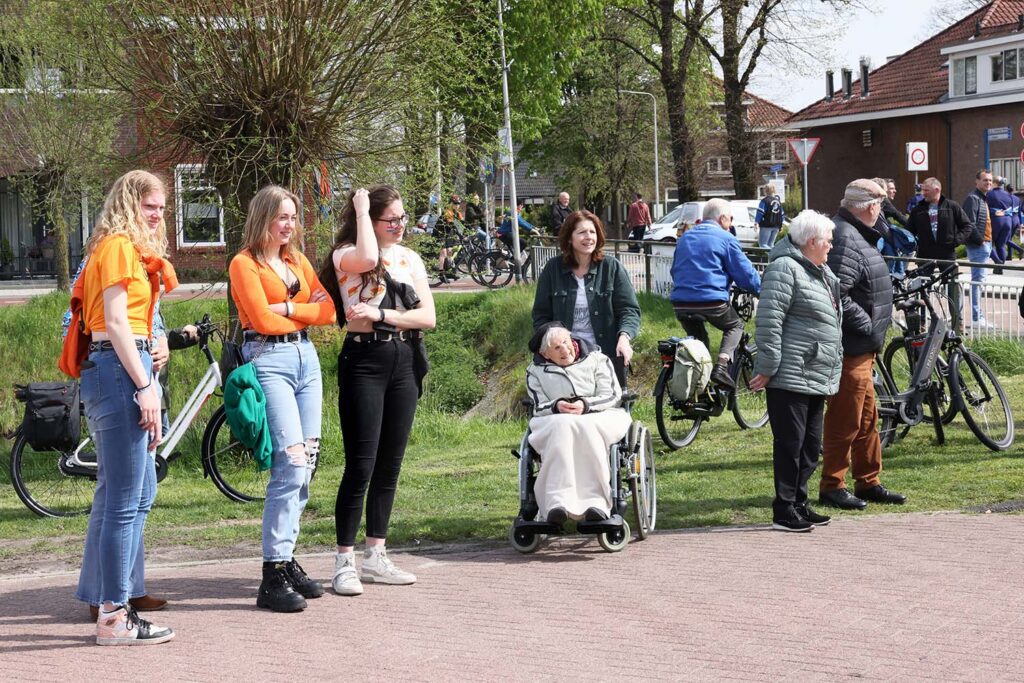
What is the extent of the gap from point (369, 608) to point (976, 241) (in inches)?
521

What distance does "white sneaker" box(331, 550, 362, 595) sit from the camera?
6.22m

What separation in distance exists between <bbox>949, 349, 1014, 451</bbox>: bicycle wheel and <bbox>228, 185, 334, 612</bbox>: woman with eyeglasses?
5.27m

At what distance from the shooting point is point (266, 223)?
599 cm

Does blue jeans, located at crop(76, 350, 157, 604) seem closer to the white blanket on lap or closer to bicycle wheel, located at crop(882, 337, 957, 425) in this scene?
the white blanket on lap

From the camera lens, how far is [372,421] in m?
6.27

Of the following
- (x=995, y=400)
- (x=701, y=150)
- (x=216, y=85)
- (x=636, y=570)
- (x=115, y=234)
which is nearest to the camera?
(x=115, y=234)

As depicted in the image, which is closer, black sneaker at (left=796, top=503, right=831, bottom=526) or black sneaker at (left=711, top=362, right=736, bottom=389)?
black sneaker at (left=796, top=503, right=831, bottom=526)

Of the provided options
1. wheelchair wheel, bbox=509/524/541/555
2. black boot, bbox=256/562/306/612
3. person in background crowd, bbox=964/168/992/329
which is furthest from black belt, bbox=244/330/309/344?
person in background crowd, bbox=964/168/992/329

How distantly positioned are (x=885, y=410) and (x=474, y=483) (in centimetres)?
296

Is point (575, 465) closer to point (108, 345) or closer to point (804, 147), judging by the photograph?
point (108, 345)

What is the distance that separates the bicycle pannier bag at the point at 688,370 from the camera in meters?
10.6

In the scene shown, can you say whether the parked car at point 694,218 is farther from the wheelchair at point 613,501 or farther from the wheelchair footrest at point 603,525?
the wheelchair footrest at point 603,525

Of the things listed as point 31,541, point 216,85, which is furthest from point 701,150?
point 31,541

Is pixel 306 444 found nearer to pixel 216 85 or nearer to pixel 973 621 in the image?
pixel 973 621
